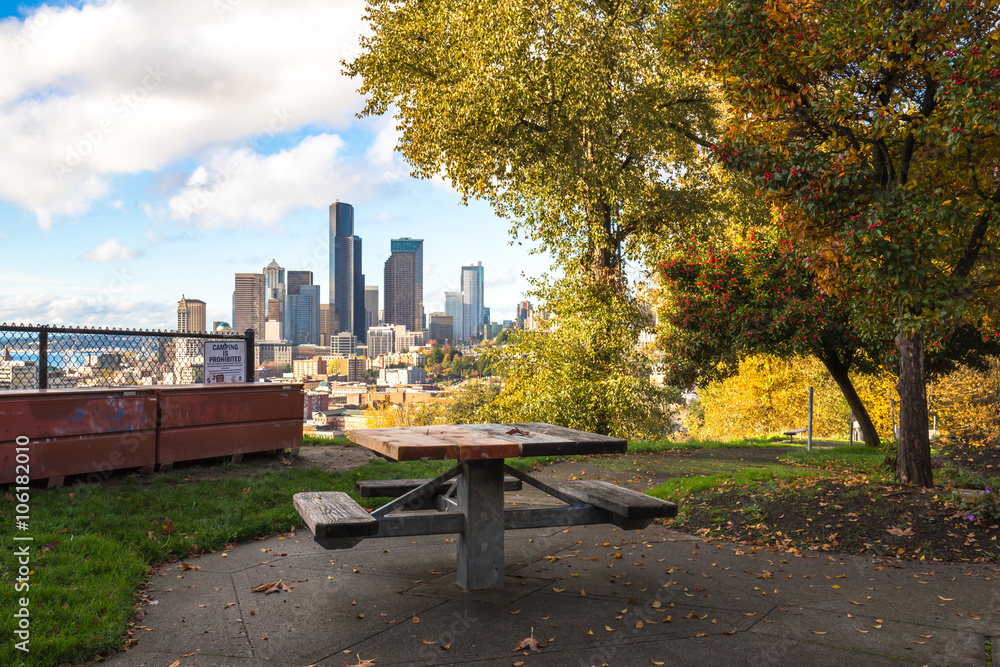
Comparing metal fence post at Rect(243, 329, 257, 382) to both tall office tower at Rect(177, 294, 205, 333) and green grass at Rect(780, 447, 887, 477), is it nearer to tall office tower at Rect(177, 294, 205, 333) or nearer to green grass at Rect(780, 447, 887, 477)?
tall office tower at Rect(177, 294, 205, 333)

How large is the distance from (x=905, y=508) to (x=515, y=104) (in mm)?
10519

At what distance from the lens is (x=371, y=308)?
554ft

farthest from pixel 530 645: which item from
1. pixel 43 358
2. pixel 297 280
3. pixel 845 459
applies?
pixel 297 280

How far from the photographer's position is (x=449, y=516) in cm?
430

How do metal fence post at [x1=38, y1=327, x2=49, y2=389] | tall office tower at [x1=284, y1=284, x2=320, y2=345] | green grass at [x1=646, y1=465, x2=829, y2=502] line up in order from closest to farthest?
green grass at [x1=646, y1=465, x2=829, y2=502], metal fence post at [x1=38, y1=327, x2=49, y2=389], tall office tower at [x1=284, y1=284, x2=320, y2=345]

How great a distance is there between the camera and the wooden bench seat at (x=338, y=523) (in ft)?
12.3

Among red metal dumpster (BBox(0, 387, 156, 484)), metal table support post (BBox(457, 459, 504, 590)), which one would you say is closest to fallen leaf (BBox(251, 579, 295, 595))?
metal table support post (BBox(457, 459, 504, 590))

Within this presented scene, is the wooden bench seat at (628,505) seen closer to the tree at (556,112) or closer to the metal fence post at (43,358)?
the metal fence post at (43,358)

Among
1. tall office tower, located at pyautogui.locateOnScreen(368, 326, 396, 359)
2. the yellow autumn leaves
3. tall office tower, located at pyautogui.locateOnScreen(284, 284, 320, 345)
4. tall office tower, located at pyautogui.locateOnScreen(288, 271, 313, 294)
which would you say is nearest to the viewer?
the yellow autumn leaves

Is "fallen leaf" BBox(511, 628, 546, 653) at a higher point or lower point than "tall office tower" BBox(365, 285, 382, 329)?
lower

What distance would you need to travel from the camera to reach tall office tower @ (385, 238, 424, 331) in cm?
15475

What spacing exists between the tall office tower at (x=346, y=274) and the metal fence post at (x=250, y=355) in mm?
140055

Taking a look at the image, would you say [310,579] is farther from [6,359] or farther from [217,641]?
[6,359]

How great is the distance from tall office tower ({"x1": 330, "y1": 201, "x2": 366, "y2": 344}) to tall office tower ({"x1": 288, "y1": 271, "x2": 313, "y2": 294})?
37.9 feet
